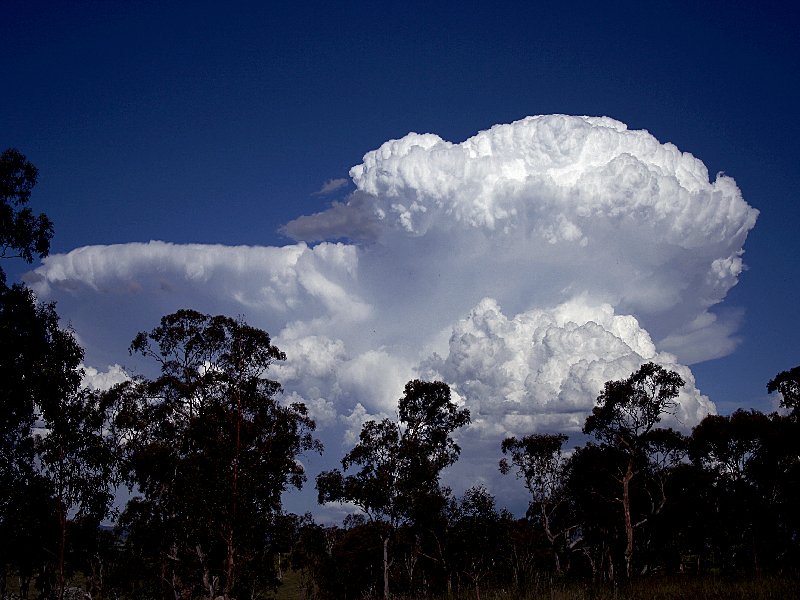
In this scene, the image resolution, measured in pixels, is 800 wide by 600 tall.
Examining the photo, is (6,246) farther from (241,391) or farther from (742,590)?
(742,590)

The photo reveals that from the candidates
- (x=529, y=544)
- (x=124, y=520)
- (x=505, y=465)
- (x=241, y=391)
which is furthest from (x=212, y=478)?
(x=529, y=544)

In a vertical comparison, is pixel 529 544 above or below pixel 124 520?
below

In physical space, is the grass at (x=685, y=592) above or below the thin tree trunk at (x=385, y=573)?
above

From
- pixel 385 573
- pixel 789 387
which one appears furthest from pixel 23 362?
pixel 789 387

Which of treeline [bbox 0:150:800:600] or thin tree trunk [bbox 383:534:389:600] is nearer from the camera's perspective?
treeline [bbox 0:150:800:600]

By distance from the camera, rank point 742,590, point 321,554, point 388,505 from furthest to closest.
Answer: point 321,554 < point 388,505 < point 742,590

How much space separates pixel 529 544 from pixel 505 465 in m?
8.72

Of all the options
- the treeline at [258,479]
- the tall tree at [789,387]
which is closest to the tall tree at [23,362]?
the treeline at [258,479]

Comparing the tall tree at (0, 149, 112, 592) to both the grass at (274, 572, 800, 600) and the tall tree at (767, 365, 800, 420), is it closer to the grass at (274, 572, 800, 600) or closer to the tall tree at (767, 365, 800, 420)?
the grass at (274, 572, 800, 600)

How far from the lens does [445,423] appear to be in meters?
50.4

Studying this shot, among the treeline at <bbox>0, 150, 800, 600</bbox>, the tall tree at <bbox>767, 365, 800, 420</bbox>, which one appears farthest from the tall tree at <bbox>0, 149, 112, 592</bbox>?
the tall tree at <bbox>767, 365, 800, 420</bbox>

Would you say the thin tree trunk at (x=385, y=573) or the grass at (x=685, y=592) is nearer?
the grass at (x=685, y=592)

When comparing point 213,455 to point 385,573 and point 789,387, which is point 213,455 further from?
point 789,387

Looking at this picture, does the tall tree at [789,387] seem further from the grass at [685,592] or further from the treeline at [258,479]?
the grass at [685,592]
